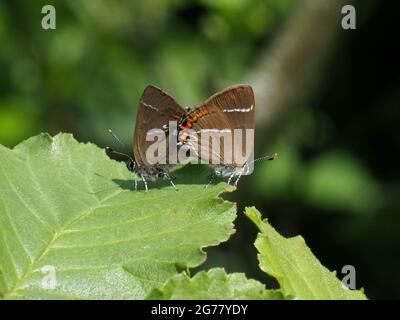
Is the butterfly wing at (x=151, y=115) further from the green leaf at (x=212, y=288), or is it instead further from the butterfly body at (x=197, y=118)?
the green leaf at (x=212, y=288)

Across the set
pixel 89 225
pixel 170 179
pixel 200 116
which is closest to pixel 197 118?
pixel 200 116

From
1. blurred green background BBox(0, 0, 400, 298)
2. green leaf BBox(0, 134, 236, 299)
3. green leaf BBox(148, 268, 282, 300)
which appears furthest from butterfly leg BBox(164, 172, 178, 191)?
blurred green background BBox(0, 0, 400, 298)

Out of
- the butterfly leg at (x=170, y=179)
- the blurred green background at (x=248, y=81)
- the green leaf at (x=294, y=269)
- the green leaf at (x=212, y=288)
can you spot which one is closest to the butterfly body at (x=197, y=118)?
the butterfly leg at (x=170, y=179)

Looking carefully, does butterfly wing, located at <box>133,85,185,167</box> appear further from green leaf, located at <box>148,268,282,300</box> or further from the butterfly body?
green leaf, located at <box>148,268,282,300</box>

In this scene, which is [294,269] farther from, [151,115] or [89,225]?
[151,115]

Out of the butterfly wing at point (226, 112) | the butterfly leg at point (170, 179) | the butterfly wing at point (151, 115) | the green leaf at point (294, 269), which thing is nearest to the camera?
the green leaf at point (294, 269)

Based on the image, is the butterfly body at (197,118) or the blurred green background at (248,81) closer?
the butterfly body at (197,118)
